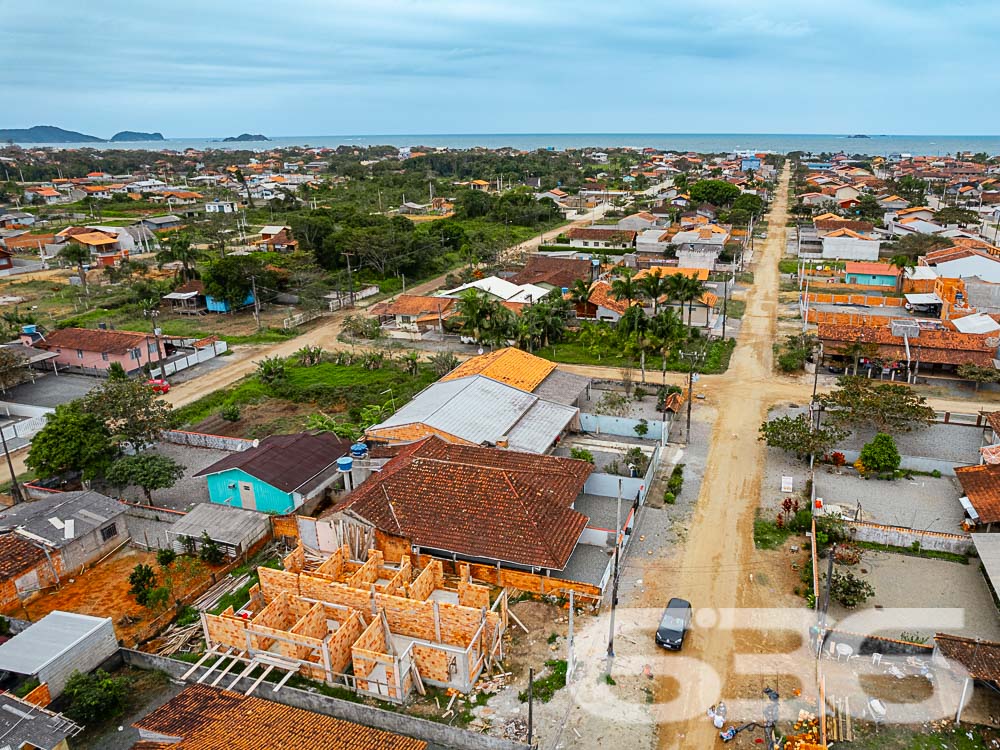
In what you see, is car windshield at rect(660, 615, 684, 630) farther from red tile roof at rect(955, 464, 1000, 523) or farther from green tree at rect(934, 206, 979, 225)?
green tree at rect(934, 206, 979, 225)

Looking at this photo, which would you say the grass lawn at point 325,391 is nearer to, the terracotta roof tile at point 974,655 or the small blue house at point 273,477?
the small blue house at point 273,477

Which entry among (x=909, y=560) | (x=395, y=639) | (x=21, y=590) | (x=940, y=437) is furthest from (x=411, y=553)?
(x=940, y=437)

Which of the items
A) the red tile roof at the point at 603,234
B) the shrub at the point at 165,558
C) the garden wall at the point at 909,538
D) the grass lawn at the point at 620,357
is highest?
the red tile roof at the point at 603,234

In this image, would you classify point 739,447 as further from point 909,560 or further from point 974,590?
point 974,590

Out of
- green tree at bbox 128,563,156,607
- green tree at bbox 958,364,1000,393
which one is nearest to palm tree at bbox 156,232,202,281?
green tree at bbox 128,563,156,607

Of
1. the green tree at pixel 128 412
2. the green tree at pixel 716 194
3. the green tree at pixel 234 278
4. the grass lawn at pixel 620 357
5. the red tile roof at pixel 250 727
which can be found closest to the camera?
the red tile roof at pixel 250 727

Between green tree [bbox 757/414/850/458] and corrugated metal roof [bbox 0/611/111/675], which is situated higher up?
green tree [bbox 757/414/850/458]

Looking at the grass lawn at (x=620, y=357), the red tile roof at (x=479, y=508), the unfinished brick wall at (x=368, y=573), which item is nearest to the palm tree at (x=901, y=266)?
the grass lawn at (x=620, y=357)
